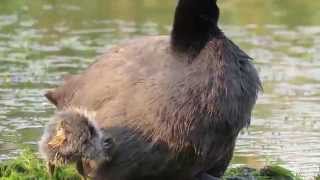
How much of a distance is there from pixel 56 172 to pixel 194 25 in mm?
1482

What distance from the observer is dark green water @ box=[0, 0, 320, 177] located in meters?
9.60

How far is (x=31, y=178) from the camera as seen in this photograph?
709cm

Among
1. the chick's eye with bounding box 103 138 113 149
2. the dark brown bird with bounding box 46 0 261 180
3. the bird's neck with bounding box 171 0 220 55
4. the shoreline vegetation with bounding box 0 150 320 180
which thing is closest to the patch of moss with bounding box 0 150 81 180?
the shoreline vegetation with bounding box 0 150 320 180

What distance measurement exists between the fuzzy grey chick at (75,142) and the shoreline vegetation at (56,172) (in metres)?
0.64

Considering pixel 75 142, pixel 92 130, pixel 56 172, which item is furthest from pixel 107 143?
pixel 56 172

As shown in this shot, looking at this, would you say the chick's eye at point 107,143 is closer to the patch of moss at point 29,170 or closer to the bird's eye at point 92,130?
the bird's eye at point 92,130

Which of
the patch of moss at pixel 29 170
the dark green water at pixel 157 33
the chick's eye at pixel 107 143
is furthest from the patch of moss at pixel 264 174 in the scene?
the chick's eye at pixel 107 143

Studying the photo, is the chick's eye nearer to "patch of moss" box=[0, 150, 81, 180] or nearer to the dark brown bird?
the dark brown bird

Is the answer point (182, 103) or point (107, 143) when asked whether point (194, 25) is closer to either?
point (182, 103)

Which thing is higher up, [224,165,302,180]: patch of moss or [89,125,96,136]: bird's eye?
[89,125,96,136]: bird's eye

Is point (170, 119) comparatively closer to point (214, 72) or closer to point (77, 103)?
point (214, 72)

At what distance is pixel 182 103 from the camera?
6184mm

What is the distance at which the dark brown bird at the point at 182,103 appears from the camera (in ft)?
20.3

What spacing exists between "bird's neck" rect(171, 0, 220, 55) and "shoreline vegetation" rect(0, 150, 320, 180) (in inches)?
50.0
